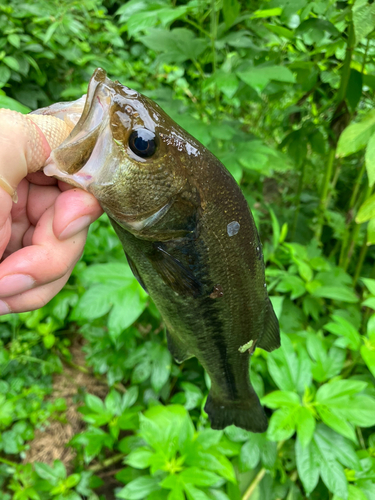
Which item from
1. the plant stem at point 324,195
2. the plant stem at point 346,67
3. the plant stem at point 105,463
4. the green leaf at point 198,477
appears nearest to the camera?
the green leaf at point 198,477

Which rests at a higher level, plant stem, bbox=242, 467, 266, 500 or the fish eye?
the fish eye

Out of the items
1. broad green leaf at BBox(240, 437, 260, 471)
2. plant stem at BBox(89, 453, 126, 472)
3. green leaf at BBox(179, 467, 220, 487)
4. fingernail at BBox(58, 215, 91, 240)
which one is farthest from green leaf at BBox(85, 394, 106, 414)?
fingernail at BBox(58, 215, 91, 240)

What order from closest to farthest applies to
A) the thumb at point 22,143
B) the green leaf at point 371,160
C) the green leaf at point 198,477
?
the thumb at point 22,143 → the green leaf at point 371,160 → the green leaf at point 198,477

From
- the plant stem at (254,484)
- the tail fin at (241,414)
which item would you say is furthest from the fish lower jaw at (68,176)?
the plant stem at (254,484)

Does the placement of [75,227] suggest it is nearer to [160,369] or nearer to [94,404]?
[160,369]

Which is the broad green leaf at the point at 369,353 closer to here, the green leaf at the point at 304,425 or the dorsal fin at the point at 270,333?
the green leaf at the point at 304,425

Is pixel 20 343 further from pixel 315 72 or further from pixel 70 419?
pixel 315 72

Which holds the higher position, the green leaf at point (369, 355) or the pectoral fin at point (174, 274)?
the pectoral fin at point (174, 274)

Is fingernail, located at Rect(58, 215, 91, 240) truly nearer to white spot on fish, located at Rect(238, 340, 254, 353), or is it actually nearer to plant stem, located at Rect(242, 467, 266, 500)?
white spot on fish, located at Rect(238, 340, 254, 353)
